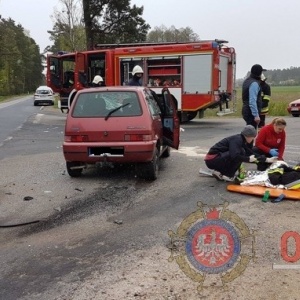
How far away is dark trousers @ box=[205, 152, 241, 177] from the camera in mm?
6715

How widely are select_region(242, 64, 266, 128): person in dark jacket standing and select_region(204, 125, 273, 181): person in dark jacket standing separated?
1.48m

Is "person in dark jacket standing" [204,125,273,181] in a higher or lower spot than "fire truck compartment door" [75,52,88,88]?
lower

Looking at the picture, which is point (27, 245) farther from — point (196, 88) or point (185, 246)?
point (196, 88)

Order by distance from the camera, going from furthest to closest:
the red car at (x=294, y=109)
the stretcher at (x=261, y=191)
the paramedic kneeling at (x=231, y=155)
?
the red car at (x=294, y=109)
the paramedic kneeling at (x=231, y=155)
the stretcher at (x=261, y=191)

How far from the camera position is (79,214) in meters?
5.48

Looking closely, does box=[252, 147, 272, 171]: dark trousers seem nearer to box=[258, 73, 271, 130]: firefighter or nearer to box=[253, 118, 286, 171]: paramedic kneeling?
box=[253, 118, 286, 171]: paramedic kneeling

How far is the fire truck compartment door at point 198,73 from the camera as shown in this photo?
15383 mm

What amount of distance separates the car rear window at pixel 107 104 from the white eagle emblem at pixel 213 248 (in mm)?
3134

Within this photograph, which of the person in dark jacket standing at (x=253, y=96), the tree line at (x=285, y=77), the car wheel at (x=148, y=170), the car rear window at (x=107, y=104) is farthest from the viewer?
the tree line at (x=285, y=77)

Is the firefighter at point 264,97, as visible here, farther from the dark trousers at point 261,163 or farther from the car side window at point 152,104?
the car side window at point 152,104

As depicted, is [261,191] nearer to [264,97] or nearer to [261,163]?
[261,163]

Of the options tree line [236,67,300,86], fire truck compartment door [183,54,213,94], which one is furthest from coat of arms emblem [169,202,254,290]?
tree line [236,67,300,86]

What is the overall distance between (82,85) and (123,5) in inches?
940

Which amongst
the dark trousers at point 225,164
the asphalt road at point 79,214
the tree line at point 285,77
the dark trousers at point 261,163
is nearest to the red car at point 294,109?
the asphalt road at point 79,214
